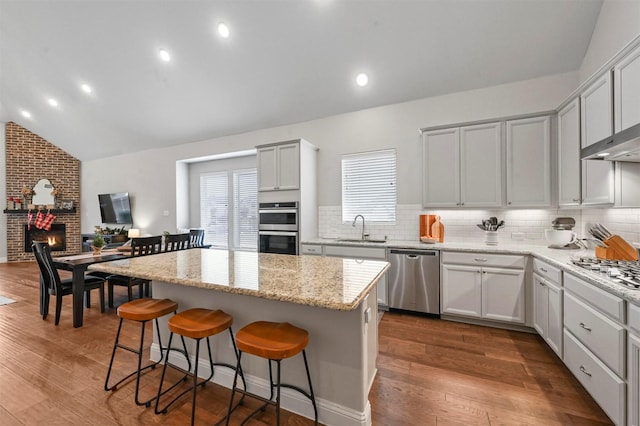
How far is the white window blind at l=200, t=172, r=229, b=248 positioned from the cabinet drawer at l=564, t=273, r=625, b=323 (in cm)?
562

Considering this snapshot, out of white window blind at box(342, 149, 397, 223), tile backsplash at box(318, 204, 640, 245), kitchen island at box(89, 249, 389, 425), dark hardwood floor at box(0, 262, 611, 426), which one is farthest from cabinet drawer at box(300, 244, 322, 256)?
kitchen island at box(89, 249, 389, 425)

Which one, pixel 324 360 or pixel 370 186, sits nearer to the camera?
pixel 324 360

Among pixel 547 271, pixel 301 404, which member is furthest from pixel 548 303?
pixel 301 404

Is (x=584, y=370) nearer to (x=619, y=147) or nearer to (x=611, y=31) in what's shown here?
(x=619, y=147)

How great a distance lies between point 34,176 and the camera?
7.67m

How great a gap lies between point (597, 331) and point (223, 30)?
15.4ft

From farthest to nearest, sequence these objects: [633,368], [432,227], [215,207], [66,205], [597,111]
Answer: [66,205] → [215,207] → [432,227] → [597,111] → [633,368]

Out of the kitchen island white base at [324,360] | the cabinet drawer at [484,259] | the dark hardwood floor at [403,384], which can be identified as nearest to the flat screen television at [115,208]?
the dark hardwood floor at [403,384]

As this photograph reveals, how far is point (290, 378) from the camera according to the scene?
1.83 meters

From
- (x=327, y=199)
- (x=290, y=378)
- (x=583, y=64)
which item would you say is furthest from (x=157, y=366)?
(x=583, y=64)

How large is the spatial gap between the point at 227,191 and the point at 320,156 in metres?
2.55

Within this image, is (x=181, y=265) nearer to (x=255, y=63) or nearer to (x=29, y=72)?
(x=255, y=63)

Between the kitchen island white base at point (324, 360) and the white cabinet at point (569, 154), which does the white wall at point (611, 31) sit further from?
the kitchen island white base at point (324, 360)

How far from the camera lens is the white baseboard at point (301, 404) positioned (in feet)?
5.34
